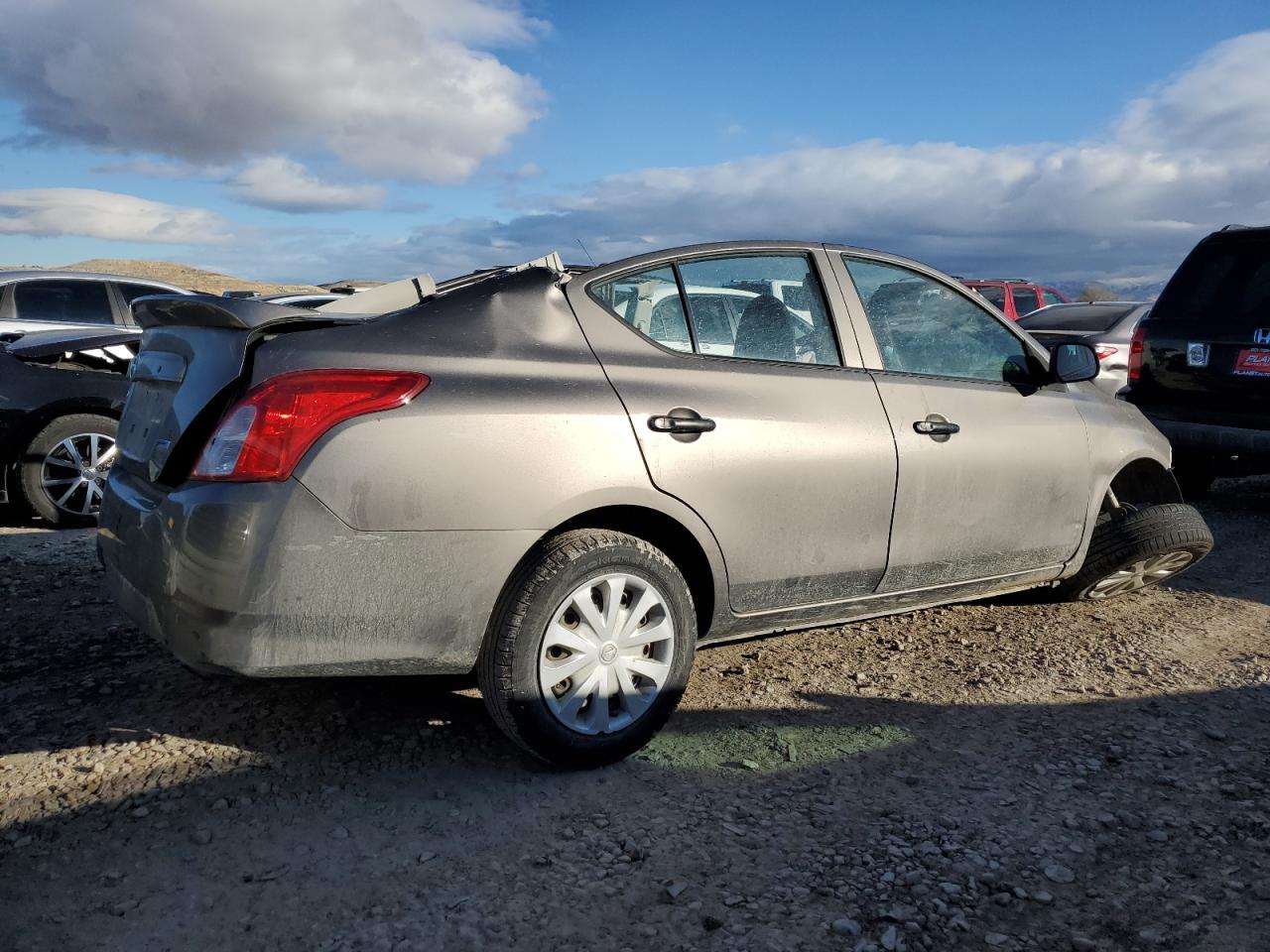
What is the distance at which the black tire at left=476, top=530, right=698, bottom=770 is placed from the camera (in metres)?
3.05

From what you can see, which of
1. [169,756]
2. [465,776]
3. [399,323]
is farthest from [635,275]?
[169,756]

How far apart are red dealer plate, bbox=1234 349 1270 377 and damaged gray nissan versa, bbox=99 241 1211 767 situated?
10.6ft

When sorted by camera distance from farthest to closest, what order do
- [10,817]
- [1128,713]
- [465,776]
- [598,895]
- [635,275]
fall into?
[1128,713]
[635,275]
[465,776]
[10,817]
[598,895]

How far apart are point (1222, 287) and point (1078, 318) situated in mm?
4654

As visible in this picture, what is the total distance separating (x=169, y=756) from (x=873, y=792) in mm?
2195

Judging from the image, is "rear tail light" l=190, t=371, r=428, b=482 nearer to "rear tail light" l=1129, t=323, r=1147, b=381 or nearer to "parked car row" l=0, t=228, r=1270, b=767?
"parked car row" l=0, t=228, r=1270, b=767

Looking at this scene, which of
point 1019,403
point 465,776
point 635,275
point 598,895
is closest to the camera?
point 598,895

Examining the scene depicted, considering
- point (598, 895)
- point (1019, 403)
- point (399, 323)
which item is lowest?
point (598, 895)

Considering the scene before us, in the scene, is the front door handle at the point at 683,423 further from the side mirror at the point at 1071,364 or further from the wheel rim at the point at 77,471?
the wheel rim at the point at 77,471

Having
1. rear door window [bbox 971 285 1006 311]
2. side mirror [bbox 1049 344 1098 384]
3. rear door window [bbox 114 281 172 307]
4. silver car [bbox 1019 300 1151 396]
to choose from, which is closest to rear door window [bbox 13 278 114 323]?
rear door window [bbox 114 281 172 307]

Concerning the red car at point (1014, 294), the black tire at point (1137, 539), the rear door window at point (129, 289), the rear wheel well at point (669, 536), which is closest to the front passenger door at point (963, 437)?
the black tire at point (1137, 539)

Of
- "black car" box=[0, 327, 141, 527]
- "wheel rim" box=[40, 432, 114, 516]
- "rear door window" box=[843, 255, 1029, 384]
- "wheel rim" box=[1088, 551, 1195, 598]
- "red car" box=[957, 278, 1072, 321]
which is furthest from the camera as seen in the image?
"red car" box=[957, 278, 1072, 321]

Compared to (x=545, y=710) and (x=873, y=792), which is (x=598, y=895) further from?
(x=873, y=792)

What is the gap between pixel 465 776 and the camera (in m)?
3.26
